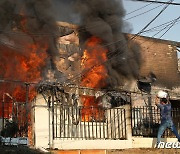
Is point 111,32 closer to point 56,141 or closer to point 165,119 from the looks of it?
point 165,119

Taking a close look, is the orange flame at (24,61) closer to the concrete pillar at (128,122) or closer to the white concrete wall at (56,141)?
the concrete pillar at (128,122)

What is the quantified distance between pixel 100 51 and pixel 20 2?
5936 mm

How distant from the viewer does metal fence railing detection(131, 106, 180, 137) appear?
1211 cm

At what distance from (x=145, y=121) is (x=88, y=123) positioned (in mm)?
3176

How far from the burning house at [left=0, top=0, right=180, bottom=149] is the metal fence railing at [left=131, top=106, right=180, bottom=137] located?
0.74 ft

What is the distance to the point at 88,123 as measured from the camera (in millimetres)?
10656

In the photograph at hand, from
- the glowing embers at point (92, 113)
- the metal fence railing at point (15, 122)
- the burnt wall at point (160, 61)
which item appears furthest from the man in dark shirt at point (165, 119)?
the burnt wall at point (160, 61)

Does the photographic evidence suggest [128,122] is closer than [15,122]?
No

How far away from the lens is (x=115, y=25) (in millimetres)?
23188

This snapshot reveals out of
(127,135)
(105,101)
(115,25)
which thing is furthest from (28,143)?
(115,25)

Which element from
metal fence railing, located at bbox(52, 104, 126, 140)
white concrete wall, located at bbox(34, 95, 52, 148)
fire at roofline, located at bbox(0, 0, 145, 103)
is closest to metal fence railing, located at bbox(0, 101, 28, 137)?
white concrete wall, located at bbox(34, 95, 52, 148)

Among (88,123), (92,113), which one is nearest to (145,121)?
(92,113)

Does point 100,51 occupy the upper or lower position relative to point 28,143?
upper

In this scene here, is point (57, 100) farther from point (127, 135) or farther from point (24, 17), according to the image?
point (24, 17)
